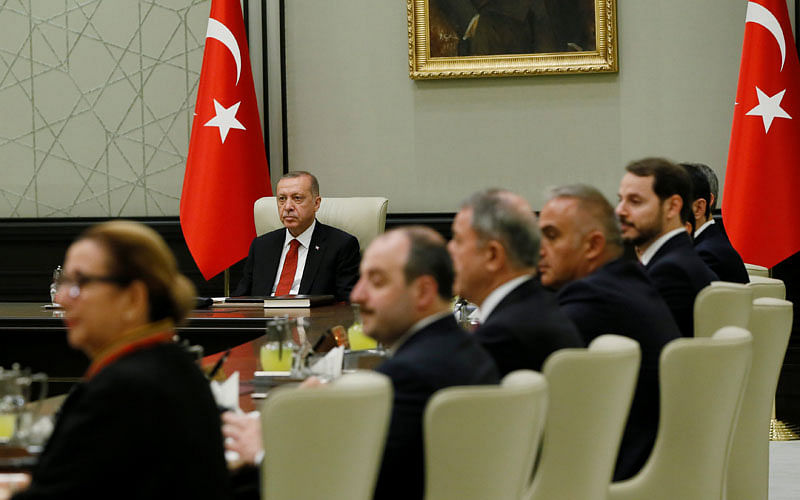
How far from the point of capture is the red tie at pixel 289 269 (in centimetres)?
608

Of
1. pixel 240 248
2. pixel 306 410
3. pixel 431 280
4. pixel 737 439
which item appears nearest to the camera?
pixel 306 410

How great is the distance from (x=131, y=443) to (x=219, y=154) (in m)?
4.88

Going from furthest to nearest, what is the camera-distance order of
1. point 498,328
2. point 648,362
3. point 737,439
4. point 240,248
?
point 240,248 → point 737,439 → point 648,362 → point 498,328

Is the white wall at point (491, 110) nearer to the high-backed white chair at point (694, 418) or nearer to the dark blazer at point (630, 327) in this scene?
the dark blazer at point (630, 327)

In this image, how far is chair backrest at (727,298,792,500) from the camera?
353 cm

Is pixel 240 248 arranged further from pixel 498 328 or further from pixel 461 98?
pixel 498 328

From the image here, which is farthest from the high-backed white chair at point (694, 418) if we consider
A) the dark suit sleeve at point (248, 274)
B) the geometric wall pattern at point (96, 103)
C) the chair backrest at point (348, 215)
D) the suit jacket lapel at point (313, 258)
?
the geometric wall pattern at point (96, 103)

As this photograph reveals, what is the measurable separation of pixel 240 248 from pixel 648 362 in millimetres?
3871

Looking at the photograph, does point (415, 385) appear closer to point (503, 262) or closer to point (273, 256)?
point (503, 262)

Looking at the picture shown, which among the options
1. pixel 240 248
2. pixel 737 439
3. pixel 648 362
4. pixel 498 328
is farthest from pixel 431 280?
pixel 240 248

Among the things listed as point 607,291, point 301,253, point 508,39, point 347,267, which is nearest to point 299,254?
point 301,253

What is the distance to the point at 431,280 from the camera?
229 cm

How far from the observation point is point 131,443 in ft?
5.80

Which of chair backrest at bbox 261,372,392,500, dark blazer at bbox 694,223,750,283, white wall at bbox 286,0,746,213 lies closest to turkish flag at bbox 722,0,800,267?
white wall at bbox 286,0,746,213
